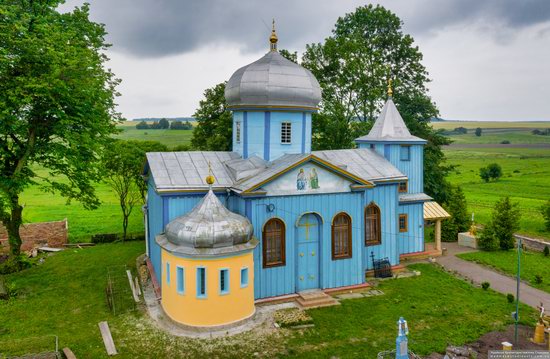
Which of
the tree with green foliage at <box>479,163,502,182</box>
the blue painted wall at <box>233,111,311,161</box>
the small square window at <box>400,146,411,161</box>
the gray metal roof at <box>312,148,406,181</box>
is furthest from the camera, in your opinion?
the tree with green foliage at <box>479,163,502,182</box>

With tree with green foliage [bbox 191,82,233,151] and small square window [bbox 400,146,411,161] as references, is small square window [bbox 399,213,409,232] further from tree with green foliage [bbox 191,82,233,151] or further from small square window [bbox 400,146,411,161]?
tree with green foliage [bbox 191,82,233,151]

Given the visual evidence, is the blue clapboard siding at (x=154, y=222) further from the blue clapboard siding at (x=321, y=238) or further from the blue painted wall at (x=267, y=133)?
the blue painted wall at (x=267, y=133)

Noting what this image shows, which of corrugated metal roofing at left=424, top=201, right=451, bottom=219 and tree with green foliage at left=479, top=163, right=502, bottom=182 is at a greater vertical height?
tree with green foliage at left=479, top=163, right=502, bottom=182

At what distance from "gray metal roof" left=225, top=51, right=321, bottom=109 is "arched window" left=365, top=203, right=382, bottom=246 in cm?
505

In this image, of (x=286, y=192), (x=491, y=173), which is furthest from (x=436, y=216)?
(x=491, y=173)

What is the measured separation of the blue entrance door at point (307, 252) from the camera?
16.1 meters

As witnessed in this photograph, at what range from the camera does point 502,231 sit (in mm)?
22609

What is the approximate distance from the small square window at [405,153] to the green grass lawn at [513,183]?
1112 cm

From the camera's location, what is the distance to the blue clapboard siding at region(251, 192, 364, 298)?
15344 mm

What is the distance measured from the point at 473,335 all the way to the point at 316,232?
611 cm

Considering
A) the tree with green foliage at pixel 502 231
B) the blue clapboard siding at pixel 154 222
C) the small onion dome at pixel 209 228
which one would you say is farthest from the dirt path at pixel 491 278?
the blue clapboard siding at pixel 154 222

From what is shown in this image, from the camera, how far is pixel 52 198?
40844mm

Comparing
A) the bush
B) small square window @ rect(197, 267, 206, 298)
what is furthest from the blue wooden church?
the bush

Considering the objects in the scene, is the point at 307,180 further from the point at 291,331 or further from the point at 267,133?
the point at 291,331
